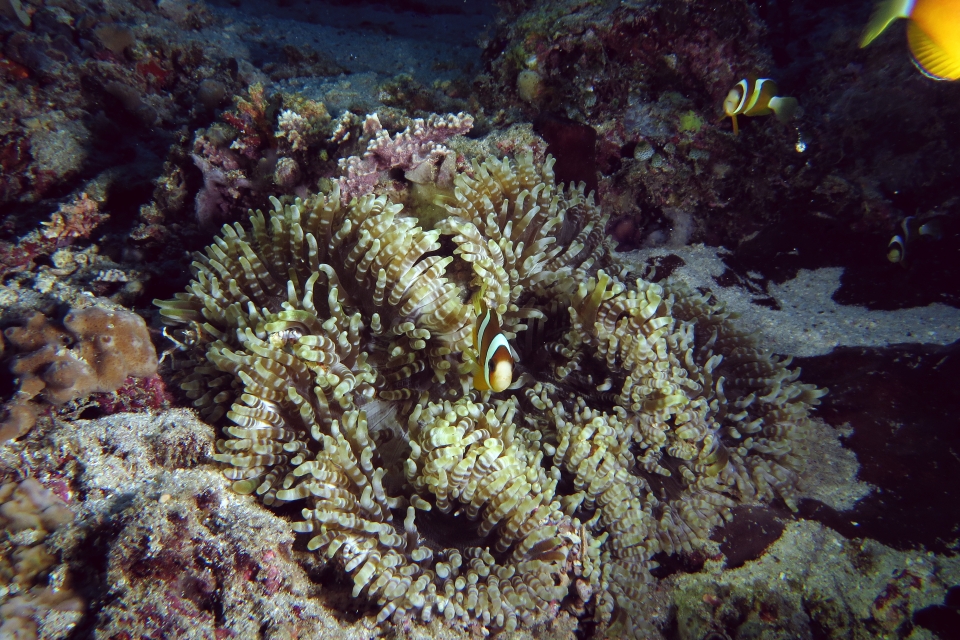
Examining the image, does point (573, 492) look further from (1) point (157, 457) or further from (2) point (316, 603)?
(1) point (157, 457)

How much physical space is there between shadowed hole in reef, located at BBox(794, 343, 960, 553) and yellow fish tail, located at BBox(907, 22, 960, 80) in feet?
6.32

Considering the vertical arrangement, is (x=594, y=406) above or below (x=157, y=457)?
above

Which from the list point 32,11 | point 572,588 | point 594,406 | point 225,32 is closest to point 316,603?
point 572,588

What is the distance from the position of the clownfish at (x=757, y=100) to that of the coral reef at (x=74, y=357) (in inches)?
201

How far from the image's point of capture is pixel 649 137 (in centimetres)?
467

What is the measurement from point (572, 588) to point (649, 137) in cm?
409

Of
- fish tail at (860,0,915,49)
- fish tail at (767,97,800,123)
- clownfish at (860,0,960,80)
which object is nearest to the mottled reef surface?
fish tail at (767,97,800,123)

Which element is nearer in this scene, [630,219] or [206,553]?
[206,553]

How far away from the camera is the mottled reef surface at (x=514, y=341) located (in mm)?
2154

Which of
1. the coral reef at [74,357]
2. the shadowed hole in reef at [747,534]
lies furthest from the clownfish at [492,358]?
the shadowed hole in reef at [747,534]

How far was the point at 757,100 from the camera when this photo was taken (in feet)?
14.3

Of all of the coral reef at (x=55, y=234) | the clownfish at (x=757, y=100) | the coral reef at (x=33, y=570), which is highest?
the clownfish at (x=757, y=100)

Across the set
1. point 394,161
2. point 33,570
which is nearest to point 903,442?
point 394,161

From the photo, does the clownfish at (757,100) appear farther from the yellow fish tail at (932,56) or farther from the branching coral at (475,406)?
the branching coral at (475,406)
